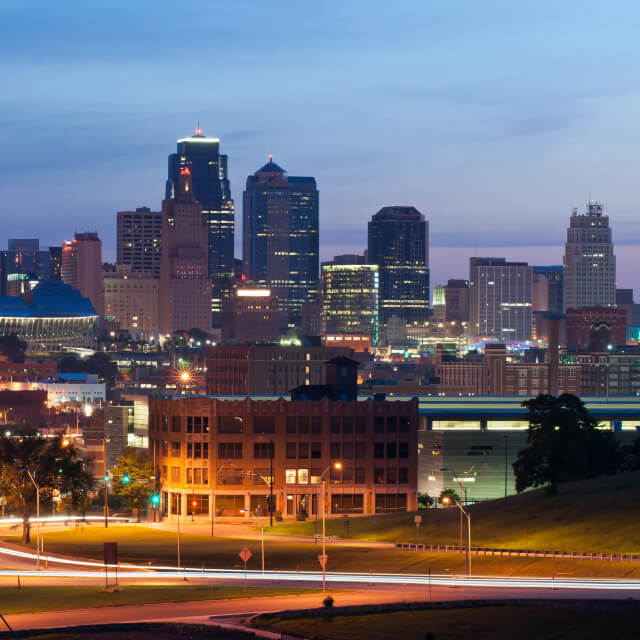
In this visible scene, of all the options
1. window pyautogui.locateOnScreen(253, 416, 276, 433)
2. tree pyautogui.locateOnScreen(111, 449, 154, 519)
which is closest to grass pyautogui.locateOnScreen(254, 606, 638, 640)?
tree pyautogui.locateOnScreen(111, 449, 154, 519)

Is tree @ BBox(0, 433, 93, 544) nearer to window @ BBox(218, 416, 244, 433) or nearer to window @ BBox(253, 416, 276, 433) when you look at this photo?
window @ BBox(218, 416, 244, 433)

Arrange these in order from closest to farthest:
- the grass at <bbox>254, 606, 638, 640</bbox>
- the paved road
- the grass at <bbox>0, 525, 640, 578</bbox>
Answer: the grass at <bbox>254, 606, 638, 640</bbox>, the paved road, the grass at <bbox>0, 525, 640, 578</bbox>

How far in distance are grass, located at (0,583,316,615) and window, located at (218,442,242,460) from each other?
71198 millimetres

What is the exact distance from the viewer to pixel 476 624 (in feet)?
284

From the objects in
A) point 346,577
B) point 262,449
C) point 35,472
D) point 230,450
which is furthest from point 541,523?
point 230,450

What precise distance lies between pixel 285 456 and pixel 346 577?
67.9 metres

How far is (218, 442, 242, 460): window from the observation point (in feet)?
586

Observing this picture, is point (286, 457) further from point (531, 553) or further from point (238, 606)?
point (238, 606)

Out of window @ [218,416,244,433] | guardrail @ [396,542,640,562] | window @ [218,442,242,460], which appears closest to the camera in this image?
guardrail @ [396,542,640,562]

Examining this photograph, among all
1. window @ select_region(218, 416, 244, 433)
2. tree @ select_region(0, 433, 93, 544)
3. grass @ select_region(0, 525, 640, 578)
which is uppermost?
window @ select_region(218, 416, 244, 433)

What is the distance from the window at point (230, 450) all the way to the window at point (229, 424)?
1.62 m

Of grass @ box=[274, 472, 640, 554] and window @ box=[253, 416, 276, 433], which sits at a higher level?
window @ box=[253, 416, 276, 433]

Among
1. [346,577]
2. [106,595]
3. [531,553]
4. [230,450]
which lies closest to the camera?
[106,595]

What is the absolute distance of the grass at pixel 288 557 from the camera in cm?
11425
